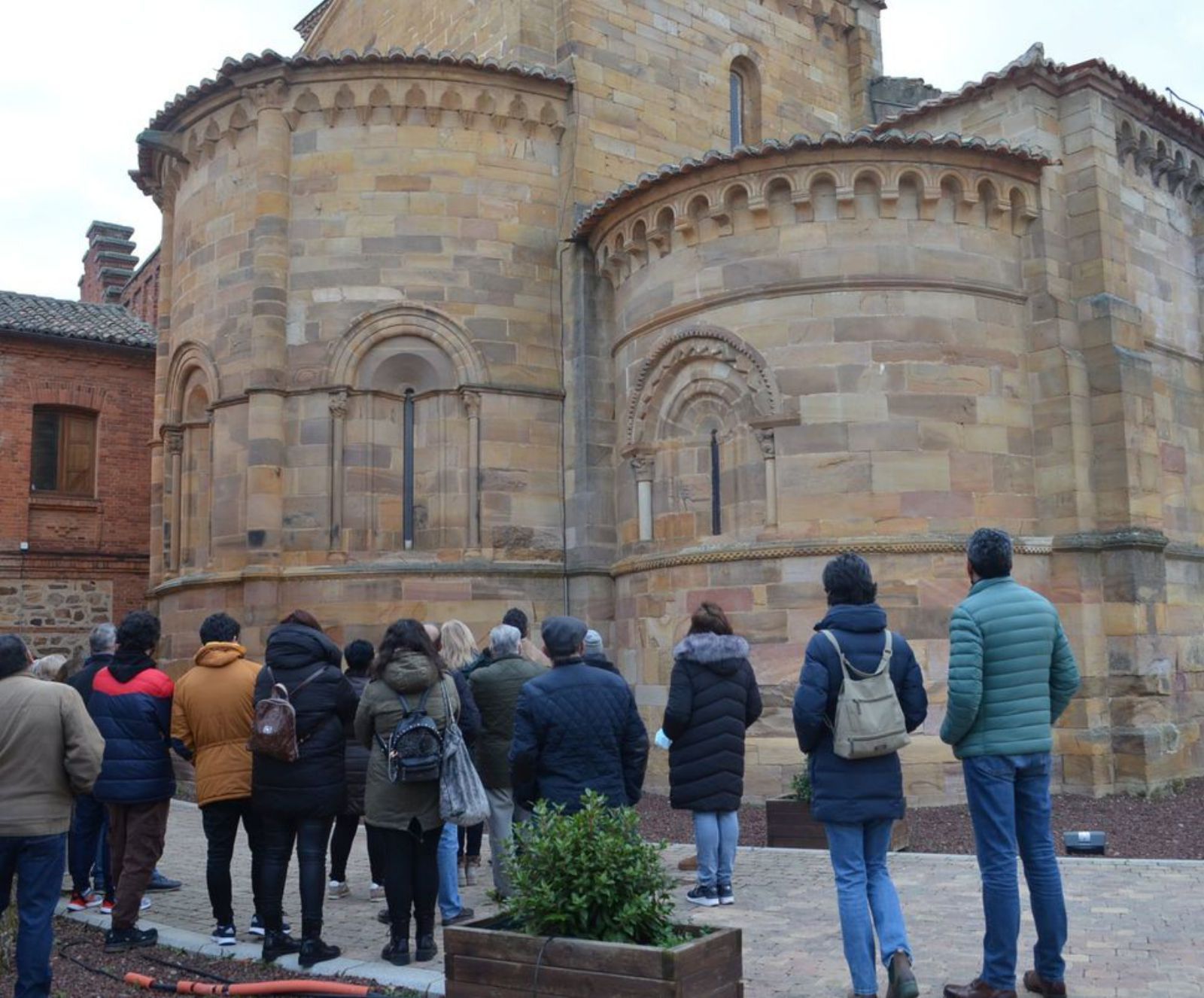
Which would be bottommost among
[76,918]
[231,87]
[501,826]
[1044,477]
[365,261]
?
[76,918]

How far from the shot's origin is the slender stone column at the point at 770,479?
13031 mm

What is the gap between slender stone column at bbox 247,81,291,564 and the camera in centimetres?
1456

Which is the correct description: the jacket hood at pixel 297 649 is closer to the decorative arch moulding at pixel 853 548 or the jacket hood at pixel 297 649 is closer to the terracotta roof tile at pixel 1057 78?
the decorative arch moulding at pixel 853 548

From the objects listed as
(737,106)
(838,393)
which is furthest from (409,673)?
(737,106)

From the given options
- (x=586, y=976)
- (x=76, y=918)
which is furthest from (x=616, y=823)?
(x=76, y=918)

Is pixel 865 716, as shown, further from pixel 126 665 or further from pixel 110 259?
pixel 110 259

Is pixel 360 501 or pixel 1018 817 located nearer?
pixel 1018 817

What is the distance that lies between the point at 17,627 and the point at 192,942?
1692 centimetres

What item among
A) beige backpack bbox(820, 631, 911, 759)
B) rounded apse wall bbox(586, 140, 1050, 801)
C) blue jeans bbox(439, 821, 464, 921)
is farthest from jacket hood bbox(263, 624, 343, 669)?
rounded apse wall bbox(586, 140, 1050, 801)

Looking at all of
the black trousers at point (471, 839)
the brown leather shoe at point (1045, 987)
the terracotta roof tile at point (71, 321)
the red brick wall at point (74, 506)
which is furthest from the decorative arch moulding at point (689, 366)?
the red brick wall at point (74, 506)

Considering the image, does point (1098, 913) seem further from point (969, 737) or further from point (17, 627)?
point (17, 627)

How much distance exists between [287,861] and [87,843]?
111 inches

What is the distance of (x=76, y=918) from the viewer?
8.34 metres

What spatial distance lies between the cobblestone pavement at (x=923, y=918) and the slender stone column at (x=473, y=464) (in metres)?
5.38
